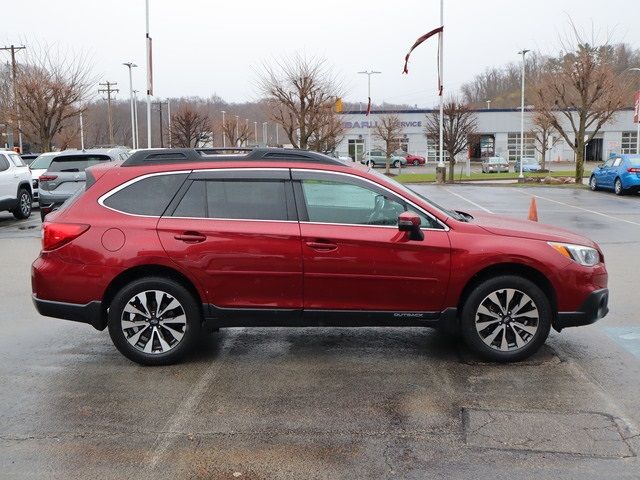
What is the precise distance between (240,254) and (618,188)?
21.5m

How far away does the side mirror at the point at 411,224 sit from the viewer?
5.11m

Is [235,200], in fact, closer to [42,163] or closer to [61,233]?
[61,233]

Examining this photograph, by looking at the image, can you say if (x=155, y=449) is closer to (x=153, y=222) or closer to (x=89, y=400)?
(x=89, y=400)

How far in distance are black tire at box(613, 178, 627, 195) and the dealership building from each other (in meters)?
44.6

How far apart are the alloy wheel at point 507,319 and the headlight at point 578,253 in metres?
0.47

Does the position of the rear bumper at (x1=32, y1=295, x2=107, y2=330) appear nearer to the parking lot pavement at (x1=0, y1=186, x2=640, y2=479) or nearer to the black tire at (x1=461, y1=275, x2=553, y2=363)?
the parking lot pavement at (x1=0, y1=186, x2=640, y2=479)

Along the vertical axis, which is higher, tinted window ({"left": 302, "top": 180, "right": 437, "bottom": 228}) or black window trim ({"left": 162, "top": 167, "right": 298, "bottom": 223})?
black window trim ({"left": 162, "top": 167, "right": 298, "bottom": 223})

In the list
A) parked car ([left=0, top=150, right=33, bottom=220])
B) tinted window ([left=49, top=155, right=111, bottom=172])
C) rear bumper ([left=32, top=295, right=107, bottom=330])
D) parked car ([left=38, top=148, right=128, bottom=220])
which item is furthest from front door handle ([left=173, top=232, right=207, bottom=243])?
parked car ([left=0, top=150, right=33, bottom=220])

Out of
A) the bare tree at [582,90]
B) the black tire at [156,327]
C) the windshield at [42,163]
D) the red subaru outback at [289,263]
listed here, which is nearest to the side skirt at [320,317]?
the red subaru outback at [289,263]

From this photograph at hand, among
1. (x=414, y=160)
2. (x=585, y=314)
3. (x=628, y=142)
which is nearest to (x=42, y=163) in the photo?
(x=585, y=314)

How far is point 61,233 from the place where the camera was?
531 centimetres

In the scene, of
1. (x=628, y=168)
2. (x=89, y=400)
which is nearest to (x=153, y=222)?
(x=89, y=400)

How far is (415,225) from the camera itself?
202 inches

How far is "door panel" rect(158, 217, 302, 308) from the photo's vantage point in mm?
5211
